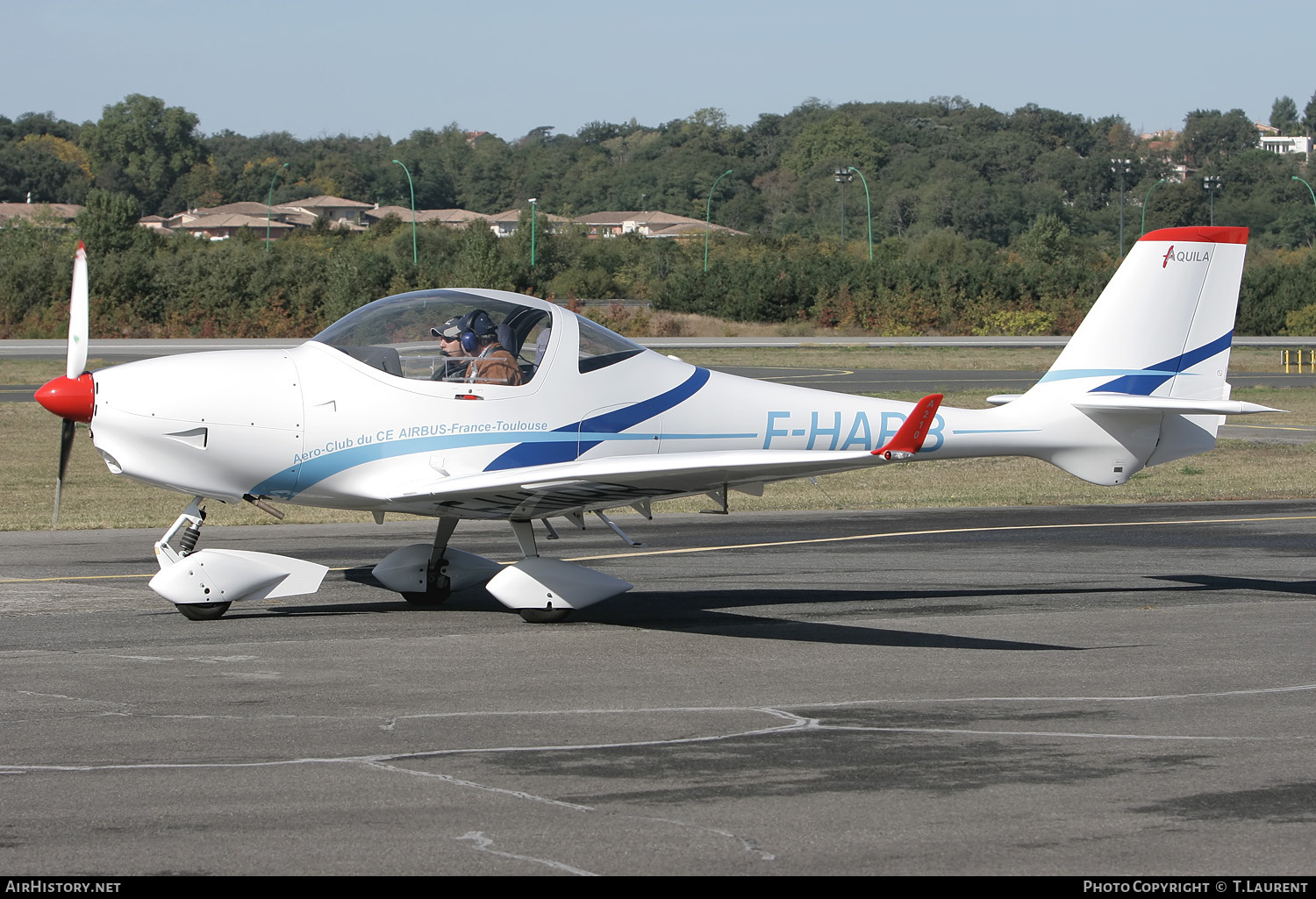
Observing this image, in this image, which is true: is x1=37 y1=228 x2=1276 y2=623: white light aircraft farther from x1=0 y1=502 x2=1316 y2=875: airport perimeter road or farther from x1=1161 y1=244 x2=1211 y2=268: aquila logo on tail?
x1=1161 y1=244 x2=1211 y2=268: aquila logo on tail

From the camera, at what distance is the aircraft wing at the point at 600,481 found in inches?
365

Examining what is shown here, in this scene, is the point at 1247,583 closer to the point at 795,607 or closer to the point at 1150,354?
the point at 1150,354

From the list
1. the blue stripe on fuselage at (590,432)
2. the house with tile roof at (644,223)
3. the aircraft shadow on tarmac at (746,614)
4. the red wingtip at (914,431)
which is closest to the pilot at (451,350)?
the blue stripe on fuselage at (590,432)

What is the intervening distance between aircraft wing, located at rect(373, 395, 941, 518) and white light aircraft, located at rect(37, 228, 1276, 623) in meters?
0.02

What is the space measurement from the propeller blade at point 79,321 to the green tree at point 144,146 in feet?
560

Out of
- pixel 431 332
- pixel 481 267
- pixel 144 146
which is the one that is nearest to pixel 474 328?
pixel 431 332

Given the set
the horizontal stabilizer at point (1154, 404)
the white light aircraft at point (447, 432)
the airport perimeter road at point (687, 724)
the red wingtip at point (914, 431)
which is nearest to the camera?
the airport perimeter road at point (687, 724)

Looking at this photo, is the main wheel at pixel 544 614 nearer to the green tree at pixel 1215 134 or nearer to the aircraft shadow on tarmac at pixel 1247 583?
the aircraft shadow on tarmac at pixel 1247 583

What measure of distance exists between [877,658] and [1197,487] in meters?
12.7

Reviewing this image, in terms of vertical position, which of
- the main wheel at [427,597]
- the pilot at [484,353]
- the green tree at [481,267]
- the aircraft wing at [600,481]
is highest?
the green tree at [481,267]

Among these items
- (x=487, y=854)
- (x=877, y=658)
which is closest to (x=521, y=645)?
(x=877, y=658)

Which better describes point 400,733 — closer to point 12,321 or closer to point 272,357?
point 272,357

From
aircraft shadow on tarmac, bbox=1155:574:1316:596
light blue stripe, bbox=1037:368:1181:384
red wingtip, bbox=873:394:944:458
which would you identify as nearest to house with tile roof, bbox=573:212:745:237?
aircraft shadow on tarmac, bbox=1155:574:1316:596

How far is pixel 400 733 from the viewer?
7016mm
